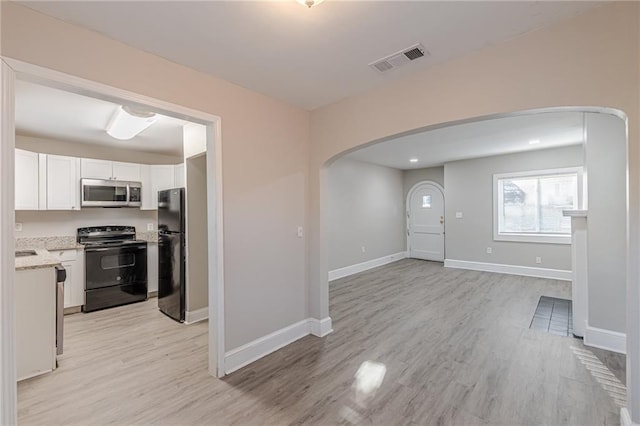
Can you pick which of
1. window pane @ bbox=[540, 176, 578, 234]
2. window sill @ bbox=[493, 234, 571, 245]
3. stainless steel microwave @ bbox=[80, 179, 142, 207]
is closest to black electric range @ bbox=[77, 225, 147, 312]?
stainless steel microwave @ bbox=[80, 179, 142, 207]

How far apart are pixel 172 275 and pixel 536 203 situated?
7.07 metres

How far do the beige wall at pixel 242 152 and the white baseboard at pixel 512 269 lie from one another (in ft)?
16.3

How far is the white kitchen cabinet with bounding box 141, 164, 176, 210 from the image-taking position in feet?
16.0

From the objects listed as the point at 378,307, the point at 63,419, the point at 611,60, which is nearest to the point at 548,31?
the point at 611,60

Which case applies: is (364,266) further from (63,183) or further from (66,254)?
(63,183)

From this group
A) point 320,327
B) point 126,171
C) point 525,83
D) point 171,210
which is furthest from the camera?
point 126,171

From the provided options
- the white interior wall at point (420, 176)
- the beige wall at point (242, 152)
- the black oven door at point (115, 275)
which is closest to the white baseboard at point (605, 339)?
the beige wall at point (242, 152)

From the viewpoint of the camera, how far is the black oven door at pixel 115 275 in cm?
409

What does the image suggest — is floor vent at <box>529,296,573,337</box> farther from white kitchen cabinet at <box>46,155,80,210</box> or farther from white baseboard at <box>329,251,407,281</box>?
white kitchen cabinet at <box>46,155,80,210</box>

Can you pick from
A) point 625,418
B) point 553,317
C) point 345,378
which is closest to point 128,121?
point 345,378

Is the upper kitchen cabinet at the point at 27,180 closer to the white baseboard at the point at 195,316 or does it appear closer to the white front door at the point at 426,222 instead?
the white baseboard at the point at 195,316

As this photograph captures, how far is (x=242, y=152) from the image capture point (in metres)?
2.65

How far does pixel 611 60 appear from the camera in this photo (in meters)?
1.67

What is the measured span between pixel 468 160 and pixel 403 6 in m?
5.84
